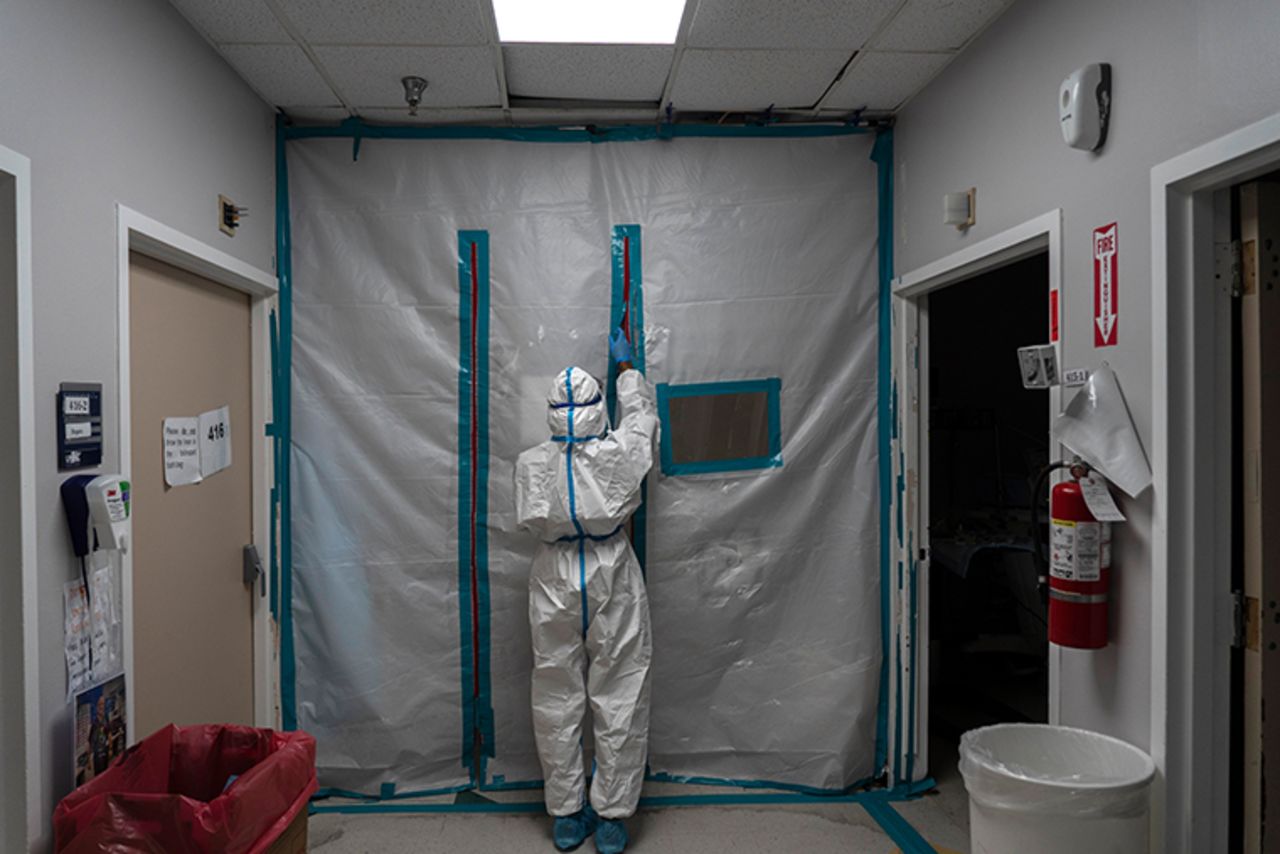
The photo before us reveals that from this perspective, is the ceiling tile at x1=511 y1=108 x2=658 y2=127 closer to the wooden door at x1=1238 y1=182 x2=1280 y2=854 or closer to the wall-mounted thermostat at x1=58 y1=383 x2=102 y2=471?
the wall-mounted thermostat at x1=58 y1=383 x2=102 y2=471

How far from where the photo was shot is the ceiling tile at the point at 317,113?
2.60 metres

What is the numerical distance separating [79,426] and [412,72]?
1405mm

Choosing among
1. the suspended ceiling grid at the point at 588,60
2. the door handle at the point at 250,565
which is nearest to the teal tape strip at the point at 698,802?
the door handle at the point at 250,565

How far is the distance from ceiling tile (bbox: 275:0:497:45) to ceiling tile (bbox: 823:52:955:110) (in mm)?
1137

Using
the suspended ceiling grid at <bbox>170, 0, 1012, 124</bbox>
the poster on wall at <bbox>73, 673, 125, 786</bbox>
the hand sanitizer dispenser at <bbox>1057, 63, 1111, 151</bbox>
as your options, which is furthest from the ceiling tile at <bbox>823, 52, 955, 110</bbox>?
the poster on wall at <bbox>73, 673, 125, 786</bbox>

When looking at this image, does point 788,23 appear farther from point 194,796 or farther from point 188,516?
point 194,796

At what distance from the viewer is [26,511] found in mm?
1425

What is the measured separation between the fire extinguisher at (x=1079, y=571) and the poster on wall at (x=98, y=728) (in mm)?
2113

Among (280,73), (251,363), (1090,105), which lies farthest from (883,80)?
(251,363)

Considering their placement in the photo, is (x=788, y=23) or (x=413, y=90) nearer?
(x=788, y=23)

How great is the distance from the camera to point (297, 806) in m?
1.67

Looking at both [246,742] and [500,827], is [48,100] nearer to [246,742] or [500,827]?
[246,742]

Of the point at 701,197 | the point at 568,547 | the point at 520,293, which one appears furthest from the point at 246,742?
the point at 701,197

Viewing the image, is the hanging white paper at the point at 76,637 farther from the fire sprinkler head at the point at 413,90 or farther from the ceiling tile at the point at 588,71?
the ceiling tile at the point at 588,71
